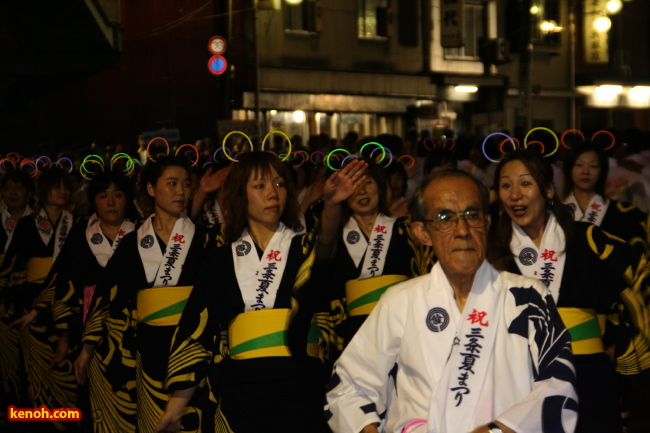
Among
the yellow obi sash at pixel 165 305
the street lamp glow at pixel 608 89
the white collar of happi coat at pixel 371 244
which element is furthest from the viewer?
the street lamp glow at pixel 608 89

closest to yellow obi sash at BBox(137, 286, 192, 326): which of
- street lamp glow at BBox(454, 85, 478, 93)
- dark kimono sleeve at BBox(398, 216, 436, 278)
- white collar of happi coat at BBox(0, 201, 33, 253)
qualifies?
dark kimono sleeve at BBox(398, 216, 436, 278)

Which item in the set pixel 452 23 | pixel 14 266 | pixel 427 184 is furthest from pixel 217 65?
pixel 427 184

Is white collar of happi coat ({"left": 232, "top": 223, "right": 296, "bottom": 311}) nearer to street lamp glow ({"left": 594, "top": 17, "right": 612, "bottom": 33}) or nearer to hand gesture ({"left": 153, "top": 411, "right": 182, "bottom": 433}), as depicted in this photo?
hand gesture ({"left": 153, "top": 411, "right": 182, "bottom": 433})

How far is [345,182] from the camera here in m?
4.09

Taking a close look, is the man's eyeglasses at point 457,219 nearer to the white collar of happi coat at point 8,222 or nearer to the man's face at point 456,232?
the man's face at point 456,232

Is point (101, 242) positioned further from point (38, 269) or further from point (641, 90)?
point (641, 90)

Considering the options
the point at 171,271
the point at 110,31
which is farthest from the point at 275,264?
the point at 110,31

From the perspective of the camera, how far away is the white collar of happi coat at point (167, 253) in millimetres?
5824

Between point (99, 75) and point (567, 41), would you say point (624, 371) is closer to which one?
point (99, 75)

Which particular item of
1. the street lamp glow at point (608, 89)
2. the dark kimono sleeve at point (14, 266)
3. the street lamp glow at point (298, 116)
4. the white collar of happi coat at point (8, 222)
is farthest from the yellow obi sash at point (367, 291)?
the street lamp glow at point (608, 89)

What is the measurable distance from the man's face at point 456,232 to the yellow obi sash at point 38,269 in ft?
18.6

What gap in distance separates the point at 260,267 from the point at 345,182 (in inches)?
31.1

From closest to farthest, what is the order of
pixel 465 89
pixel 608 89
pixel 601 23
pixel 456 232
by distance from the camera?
1. pixel 456 232
2. pixel 465 89
3. pixel 601 23
4. pixel 608 89

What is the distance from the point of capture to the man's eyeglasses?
3273mm
